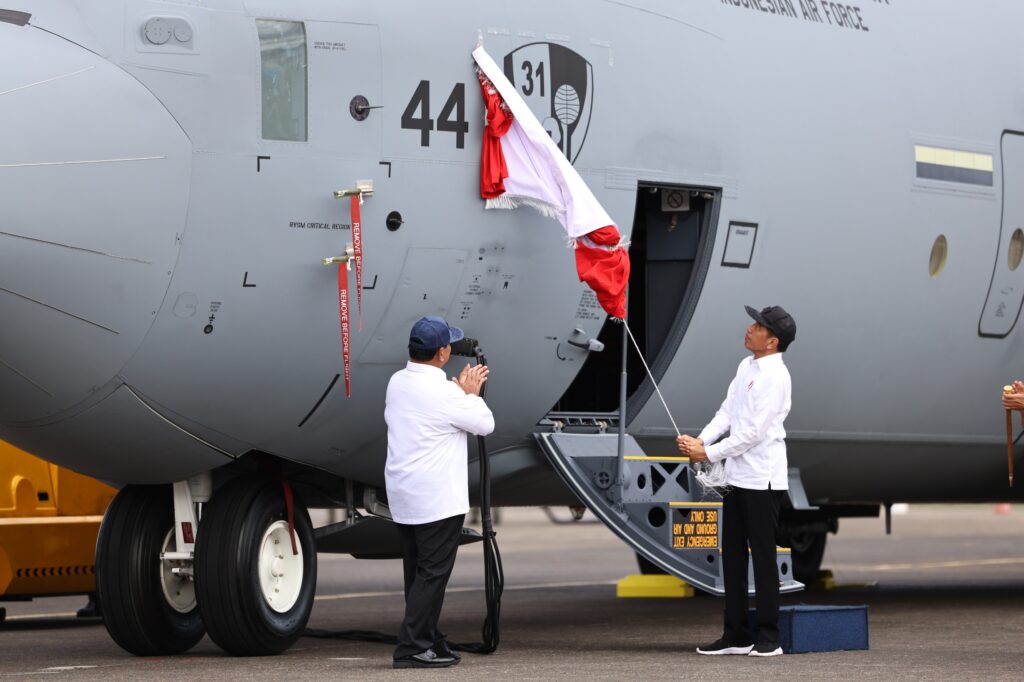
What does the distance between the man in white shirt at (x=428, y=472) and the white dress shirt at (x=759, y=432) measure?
145 cm

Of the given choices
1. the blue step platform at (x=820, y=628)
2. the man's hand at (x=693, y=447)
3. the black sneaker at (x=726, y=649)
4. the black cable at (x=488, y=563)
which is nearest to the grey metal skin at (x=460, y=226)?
the black cable at (x=488, y=563)

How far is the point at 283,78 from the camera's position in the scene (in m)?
9.54

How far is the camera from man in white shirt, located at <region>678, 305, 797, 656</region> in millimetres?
9906

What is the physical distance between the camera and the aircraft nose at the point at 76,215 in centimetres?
863

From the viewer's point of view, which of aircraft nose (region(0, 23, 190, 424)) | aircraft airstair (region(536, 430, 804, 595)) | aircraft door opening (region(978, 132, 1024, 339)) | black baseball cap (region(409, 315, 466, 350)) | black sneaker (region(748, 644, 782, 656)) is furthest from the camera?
aircraft door opening (region(978, 132, 1024, 339))

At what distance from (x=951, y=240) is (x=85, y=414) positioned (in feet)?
21.9

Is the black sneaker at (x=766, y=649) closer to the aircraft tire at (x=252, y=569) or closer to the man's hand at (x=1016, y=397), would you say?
the man's hand at (x=1016, y=397)

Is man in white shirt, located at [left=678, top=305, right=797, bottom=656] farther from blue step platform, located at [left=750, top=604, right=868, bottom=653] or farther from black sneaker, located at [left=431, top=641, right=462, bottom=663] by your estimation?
black sneaker, located at [left=431, top=641, right=462, bottom=663]

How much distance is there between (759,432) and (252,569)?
295cm

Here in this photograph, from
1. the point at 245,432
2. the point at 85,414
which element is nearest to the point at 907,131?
the point at 245,432

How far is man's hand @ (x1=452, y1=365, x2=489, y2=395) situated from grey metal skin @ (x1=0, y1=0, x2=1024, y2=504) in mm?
519

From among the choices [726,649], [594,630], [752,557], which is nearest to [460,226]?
[752,557]

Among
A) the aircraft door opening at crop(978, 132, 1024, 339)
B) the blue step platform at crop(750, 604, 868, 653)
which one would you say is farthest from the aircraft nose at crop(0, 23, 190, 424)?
the aircraft door opening at crop(978, 132, 1024, 339)

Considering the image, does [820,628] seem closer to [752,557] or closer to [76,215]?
[752,557]
